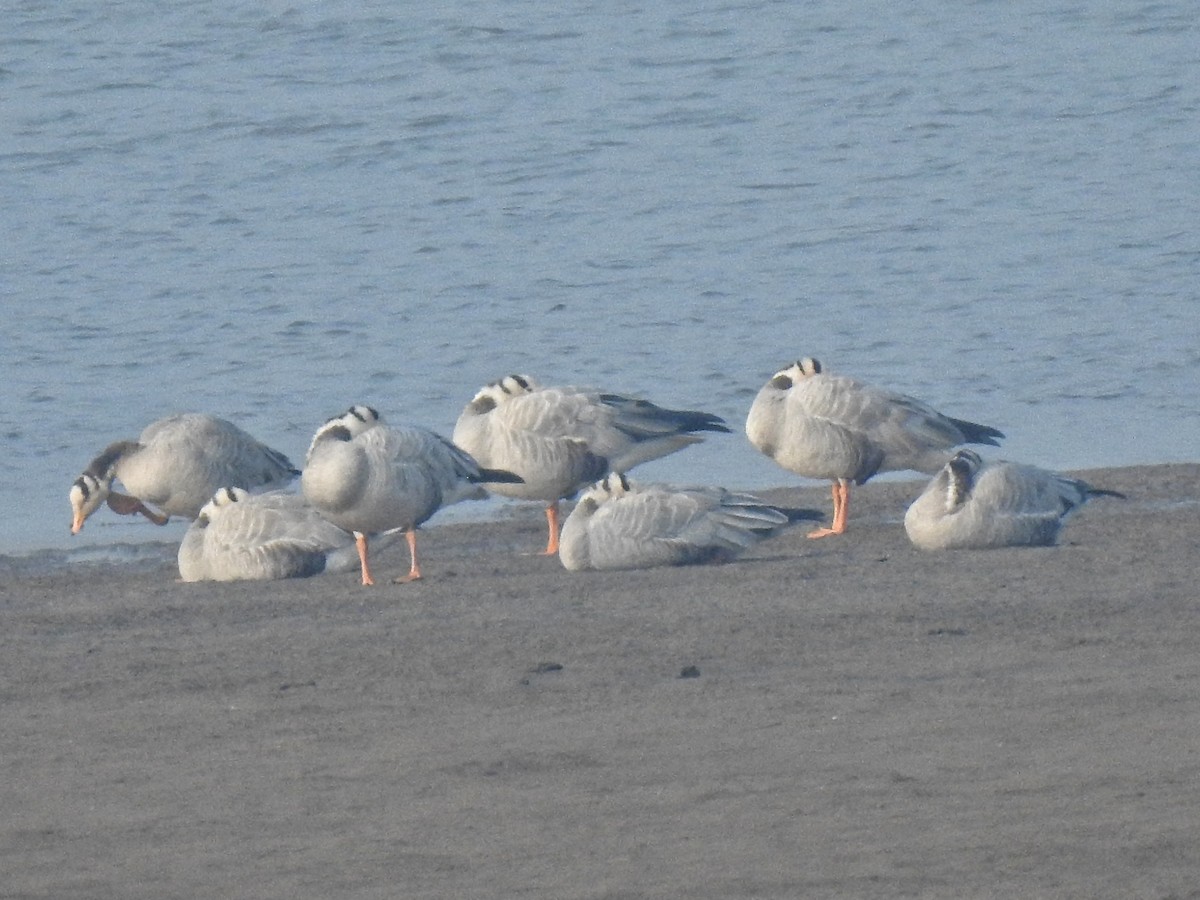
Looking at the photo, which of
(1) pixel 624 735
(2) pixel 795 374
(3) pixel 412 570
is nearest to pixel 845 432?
(2) pixel 795 374

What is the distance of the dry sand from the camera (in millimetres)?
5305

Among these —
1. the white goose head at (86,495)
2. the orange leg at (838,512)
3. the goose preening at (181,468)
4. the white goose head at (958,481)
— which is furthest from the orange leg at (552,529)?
the white goose head at (86,495)

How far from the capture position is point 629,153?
73.2 ft

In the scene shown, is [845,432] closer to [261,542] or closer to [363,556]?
[363,556]

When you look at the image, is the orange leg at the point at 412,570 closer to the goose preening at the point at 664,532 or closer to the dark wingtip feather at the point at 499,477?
the dark wingtip feather at the point at 499,477

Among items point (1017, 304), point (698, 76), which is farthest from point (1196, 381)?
point (698, 76)

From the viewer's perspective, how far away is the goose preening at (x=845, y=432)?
10688mm

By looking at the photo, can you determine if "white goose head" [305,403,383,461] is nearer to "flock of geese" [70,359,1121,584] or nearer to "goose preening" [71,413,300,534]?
"flock of geese" [70,359,1121,584]

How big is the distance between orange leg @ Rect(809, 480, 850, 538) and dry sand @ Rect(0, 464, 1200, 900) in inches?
46.3

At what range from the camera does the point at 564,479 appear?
1075cm

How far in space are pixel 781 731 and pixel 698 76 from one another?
19.8m

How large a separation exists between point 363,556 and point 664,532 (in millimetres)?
1301

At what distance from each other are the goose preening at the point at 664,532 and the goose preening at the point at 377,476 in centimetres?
69

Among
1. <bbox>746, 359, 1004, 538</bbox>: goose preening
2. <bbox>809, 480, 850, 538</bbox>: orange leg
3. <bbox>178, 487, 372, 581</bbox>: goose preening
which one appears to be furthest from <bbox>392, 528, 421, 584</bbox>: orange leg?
<bbox>746, 359, 1004, 538</bbox>: goose preening
